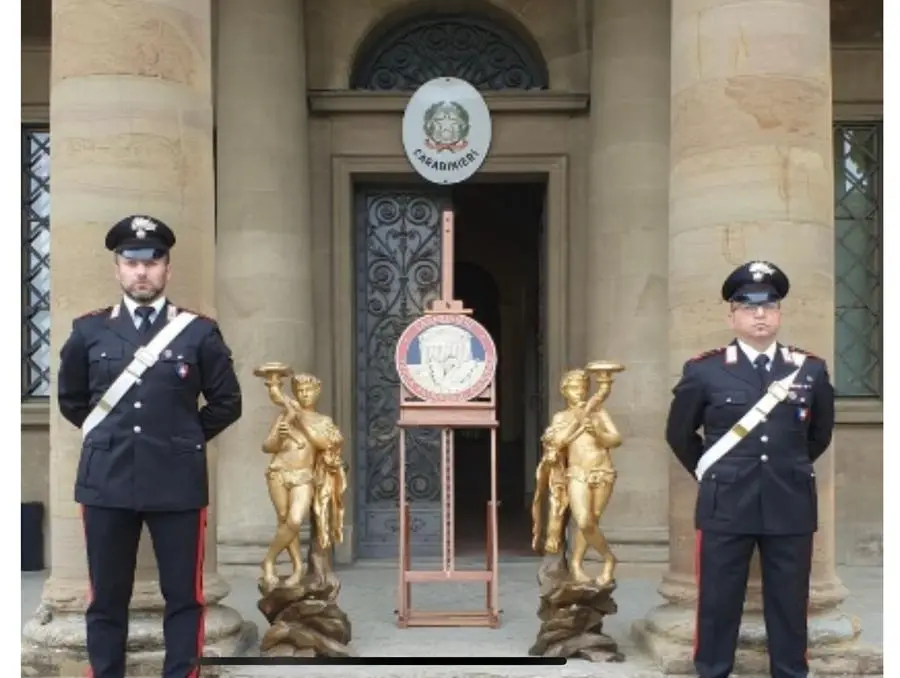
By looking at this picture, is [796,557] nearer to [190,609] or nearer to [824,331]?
[824,331]

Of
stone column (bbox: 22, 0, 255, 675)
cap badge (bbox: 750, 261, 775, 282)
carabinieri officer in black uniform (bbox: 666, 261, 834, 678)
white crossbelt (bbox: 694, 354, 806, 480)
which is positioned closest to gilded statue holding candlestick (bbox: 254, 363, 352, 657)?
stone column (bbox: 22, 0, 255, 675)

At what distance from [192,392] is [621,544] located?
5157 millimetres

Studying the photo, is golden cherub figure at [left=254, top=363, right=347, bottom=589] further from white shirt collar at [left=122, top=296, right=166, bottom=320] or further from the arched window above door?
the arched window above door

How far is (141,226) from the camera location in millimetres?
5160

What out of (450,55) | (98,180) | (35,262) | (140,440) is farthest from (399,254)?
(140,440)

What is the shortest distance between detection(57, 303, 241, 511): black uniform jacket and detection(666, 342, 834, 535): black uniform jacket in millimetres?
2404

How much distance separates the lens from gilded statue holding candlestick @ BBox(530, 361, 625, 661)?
629 cm

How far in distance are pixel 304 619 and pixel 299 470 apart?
2.86 ft

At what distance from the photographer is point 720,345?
6129mm

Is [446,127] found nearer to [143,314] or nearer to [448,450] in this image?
[448,450]

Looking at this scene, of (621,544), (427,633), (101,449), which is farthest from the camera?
(621,544)

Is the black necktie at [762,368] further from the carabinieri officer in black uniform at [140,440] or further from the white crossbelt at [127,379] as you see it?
the white crossbelt at [127,379]

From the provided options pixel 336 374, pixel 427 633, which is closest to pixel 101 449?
pixel 427 633

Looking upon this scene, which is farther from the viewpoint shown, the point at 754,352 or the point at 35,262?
the point at 35,262
